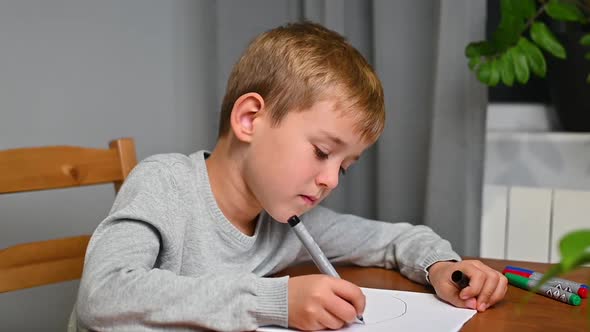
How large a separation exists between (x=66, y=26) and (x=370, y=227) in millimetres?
851

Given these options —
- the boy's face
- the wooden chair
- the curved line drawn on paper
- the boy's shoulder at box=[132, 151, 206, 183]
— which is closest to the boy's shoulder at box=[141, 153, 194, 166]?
the boy's shoulder at box=[132, 151, 206, 183]

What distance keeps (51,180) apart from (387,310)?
1.93ft

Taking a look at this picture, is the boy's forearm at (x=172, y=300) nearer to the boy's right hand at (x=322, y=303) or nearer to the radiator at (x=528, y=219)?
the boy's right hand at (x=322, y=303)

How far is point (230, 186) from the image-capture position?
92 centimetres

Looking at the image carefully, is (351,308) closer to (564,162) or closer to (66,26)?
(564,162)

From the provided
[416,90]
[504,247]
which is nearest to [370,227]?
[416,90]

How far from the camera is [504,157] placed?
4.85 ft

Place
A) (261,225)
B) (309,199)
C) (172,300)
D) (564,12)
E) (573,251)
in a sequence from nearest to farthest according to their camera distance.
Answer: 1. (573,251)
2. (172,300)
3. (309,199)
4. (261,225)
5. (564,12)

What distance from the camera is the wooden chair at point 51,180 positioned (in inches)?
37.7

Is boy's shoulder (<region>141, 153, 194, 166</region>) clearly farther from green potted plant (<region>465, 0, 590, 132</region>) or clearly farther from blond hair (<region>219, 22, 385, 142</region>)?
green potted plant (<region>465, 0, 590, 132</region>)

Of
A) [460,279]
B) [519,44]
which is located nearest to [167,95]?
[519,44]

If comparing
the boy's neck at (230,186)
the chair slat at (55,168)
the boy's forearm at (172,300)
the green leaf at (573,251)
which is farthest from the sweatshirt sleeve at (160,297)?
the green leaf at (573,251)

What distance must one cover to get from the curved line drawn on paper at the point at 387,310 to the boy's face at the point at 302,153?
0.53 feet

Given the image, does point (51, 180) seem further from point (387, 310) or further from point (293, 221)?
point (387, 310)
